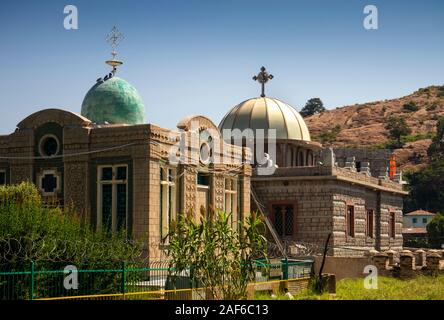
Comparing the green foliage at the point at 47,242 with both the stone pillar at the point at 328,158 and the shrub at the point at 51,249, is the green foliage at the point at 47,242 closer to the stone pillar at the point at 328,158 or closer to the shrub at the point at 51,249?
the shrub at the point at 51,249

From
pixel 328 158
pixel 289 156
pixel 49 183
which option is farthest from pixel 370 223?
pixel 49 183

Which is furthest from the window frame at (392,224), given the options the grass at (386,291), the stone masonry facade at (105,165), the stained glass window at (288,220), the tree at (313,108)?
the tree at (313,108)

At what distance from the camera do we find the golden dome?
3969 cm

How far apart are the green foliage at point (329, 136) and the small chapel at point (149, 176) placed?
72.8 meters

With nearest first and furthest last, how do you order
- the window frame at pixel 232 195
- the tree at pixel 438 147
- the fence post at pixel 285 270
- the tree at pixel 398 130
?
the fence post at pixel 285 270, the window frame at pixel 232 195, the tree at pixel 438 147, the tree at pixel 398 130

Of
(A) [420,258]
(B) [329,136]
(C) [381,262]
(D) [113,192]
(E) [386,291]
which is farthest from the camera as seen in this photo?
(B) [329,136]

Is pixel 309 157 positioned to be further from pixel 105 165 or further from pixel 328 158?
pixel 105 165

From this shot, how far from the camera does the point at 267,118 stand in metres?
39.8

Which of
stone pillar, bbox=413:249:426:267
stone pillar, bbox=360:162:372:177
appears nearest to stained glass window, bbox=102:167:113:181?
stone pillar, bbox=413:249:426:267

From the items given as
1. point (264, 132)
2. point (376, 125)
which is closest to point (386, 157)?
point (264, 132)

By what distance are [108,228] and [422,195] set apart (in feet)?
221

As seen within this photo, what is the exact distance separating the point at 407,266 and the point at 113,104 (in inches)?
521

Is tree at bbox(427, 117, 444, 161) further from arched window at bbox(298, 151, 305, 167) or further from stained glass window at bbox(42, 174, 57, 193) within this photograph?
stained glass window at bbox(42, 174, 57, 193)

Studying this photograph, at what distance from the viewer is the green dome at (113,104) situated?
28078 millimetres
